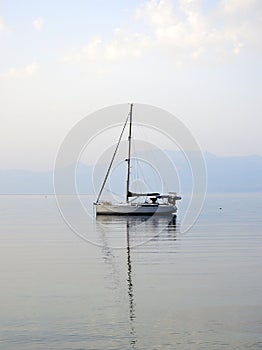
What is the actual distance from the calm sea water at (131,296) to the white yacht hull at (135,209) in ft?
157

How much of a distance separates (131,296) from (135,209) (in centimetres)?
8019

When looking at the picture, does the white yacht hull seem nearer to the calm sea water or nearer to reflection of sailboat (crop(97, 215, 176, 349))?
reflection of sailboat (crop(97, 215, 176, 349))

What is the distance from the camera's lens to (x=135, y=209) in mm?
114875

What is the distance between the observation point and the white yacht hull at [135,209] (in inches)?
4518

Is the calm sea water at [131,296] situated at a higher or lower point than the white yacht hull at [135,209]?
lower

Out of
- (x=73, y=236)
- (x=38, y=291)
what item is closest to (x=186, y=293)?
(x=38, y=291)

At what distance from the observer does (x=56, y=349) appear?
77.7 feet

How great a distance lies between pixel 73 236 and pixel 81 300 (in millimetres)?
47480

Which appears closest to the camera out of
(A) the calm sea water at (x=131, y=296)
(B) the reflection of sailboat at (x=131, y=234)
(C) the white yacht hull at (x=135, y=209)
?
(A) the calm sea water at (x=131, y=296)

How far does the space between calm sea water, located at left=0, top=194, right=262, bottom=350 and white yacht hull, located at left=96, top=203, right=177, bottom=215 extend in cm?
4799

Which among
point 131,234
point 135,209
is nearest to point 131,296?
point 131,234

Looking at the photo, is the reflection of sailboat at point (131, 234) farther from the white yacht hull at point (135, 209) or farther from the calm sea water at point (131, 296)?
the white yacht hull at point (135, 209)

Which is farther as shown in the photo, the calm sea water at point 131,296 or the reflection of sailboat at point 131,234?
the reflection of sailboat at point 131,234

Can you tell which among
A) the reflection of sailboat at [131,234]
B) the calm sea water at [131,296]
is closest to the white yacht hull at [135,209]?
the reflection of sailboat at [131,234]
